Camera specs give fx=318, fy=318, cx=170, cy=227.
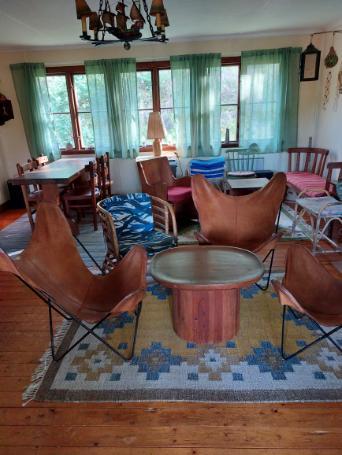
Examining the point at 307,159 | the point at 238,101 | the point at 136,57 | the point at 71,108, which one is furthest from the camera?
the point at 71,108

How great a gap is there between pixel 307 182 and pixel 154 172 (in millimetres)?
1962

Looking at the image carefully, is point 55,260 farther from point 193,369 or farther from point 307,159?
point 307,159

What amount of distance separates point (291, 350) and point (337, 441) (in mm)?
536

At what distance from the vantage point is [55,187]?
357cm

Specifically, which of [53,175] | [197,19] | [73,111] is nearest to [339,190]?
[197,19]

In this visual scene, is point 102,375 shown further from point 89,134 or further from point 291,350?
point 89,134

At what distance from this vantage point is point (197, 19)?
3715 millimetres

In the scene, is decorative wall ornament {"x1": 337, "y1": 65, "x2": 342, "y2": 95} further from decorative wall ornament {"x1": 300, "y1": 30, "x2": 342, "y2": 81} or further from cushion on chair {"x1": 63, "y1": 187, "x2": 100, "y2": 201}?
cushion on chair {"x1": 63, "y1": 187, "x2": 100, "y2": 201}

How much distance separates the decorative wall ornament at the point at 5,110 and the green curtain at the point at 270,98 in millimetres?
3603

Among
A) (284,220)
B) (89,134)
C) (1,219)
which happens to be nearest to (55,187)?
(1,219)

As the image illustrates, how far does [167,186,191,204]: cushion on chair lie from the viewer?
12.5ft

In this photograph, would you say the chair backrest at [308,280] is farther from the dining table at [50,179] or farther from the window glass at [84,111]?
the window glass at [84,111]

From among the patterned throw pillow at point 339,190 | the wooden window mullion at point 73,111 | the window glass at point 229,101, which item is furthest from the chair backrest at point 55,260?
the window glass at point 229,101

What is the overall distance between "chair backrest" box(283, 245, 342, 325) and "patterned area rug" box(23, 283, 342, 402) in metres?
0.30
